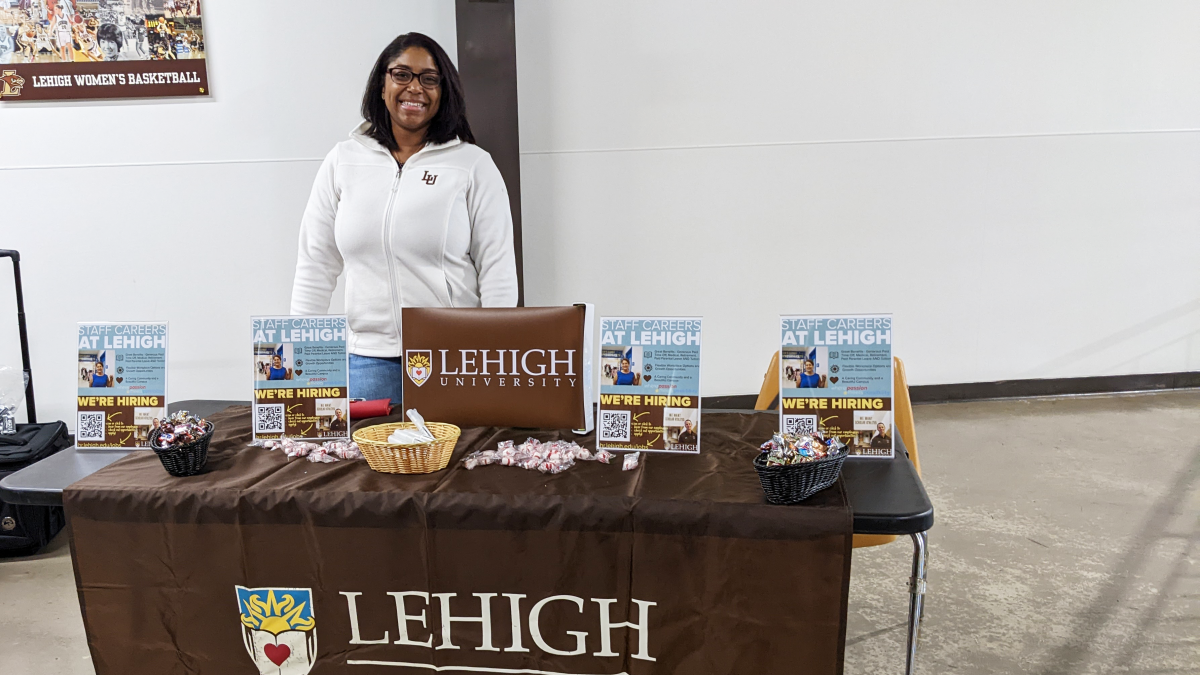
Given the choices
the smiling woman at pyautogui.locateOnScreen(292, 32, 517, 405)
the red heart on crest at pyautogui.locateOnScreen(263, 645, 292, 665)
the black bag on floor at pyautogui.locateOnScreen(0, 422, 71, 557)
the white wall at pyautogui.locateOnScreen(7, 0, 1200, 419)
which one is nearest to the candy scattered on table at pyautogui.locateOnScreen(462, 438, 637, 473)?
the red heart on crest at pyautogui.locateOnScreen(263, 645, 292, 665)

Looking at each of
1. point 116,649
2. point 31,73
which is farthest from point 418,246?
point 31,73

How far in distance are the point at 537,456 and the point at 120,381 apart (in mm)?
884

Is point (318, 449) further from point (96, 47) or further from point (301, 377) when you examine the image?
point (96, 47)

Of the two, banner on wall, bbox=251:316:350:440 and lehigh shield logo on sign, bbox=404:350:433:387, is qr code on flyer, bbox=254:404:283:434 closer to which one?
banner on wall, bbox=251:316:350:440

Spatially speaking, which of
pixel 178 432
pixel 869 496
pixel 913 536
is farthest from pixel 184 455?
pixel 913 536

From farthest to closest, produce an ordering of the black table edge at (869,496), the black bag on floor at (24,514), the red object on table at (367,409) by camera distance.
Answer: the black bag on floor at (24,514) < the red object on table at (367,409) < the black table edge at (869,496)

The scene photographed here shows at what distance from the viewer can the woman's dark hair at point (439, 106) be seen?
1.91 meters

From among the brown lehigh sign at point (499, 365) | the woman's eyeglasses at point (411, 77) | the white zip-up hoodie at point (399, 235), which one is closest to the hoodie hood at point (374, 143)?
the white zip-up hoodie at point (399, 235)

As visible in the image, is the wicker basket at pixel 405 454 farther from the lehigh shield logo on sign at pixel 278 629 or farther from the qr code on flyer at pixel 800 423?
the qr code on flyer at pixel 800 423

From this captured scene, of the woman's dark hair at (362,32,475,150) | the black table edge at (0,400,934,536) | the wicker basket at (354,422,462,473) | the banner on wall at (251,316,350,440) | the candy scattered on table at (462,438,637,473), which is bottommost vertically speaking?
the black table edge at (0,400,934,536)

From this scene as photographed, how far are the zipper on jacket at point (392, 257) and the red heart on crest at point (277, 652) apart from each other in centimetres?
80

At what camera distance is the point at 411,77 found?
6.14 ft

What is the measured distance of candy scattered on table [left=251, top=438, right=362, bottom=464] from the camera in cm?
152

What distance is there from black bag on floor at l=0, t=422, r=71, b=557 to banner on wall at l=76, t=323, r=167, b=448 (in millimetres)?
1263
